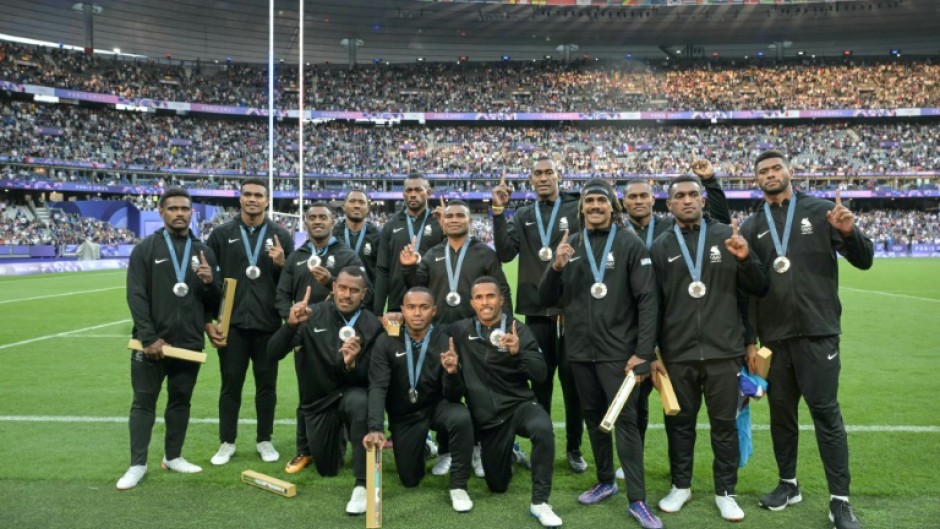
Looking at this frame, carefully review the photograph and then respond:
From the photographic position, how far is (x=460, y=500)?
4.53 metres

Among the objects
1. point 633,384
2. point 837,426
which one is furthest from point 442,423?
point 837,426

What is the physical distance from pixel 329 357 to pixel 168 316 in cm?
128

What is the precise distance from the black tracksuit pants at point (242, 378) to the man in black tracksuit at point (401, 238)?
1.05 m

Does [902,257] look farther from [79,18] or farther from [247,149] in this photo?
[79,18]

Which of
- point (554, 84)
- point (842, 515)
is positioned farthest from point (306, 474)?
point (554, 84)

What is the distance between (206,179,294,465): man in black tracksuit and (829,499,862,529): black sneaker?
13.4 ft

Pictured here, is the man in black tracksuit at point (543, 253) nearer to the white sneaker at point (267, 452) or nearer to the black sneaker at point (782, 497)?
the black sneaker at point (782, 497)

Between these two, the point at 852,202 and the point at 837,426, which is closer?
the point at 837,426

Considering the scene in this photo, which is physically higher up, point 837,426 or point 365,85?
point 365,85

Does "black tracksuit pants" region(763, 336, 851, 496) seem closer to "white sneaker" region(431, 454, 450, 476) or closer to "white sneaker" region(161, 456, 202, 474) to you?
"white sneaker" region(431, 454, 450, 476)

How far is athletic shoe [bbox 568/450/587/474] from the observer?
17.4 ft

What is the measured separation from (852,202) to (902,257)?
983cm

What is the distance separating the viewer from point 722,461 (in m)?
4.45

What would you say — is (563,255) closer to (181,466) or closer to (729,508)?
(729,508)
